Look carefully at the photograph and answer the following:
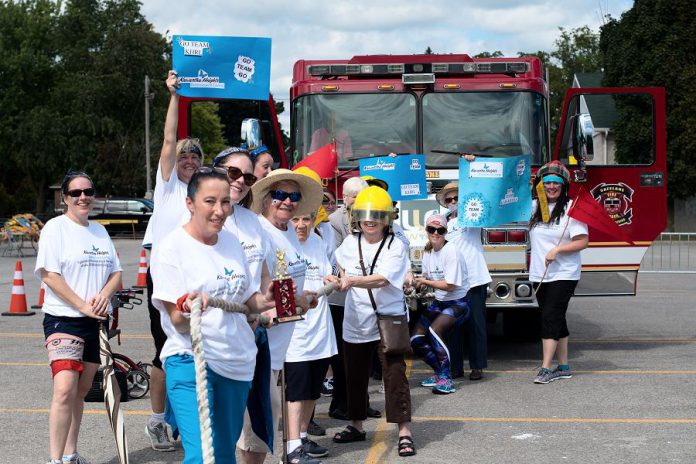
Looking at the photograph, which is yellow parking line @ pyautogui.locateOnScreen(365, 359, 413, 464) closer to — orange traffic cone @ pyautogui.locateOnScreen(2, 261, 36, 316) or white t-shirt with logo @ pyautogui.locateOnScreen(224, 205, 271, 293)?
white t-shirt with logo @ pyautogui.locateOnScreen(224, 205, 271, 293)

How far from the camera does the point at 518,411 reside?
26.2 feet

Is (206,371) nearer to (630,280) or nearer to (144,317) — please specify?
(630,280)

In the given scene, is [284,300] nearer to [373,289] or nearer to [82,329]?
[82,329]

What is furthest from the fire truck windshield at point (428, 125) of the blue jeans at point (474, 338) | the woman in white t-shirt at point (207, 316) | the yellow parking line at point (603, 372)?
the woman in white t-shirt at point (207, 316)

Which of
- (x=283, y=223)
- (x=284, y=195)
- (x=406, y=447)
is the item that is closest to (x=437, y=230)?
(x=406, y=447)

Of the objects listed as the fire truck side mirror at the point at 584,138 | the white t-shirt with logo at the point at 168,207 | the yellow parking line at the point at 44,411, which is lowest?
the yellow parking line at the point at 44,411

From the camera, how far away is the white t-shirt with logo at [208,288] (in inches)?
175

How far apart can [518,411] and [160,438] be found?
2.78 m

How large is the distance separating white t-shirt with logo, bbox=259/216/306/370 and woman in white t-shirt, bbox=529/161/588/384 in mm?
3655

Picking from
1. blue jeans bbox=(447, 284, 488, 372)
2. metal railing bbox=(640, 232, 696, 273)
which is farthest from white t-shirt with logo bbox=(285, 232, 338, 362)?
metal railing bbox=(640, 232, 696, 273)

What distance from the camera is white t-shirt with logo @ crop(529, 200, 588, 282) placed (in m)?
9.25

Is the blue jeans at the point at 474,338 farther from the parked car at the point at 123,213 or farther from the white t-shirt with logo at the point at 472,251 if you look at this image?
the parked car at the point at 123,213

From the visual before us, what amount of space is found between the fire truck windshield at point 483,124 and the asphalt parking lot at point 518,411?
2.17 metres

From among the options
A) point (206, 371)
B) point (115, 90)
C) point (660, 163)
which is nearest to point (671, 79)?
point (115, 90)
